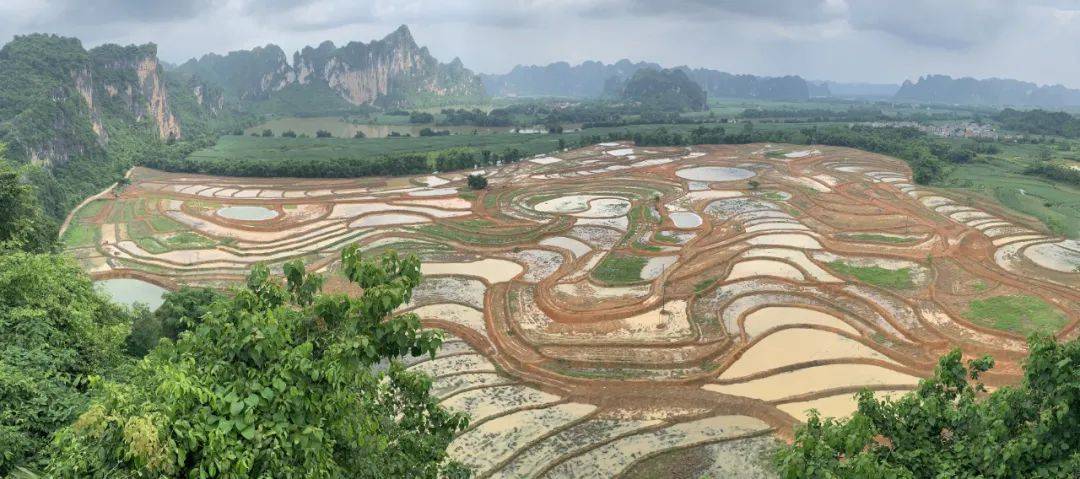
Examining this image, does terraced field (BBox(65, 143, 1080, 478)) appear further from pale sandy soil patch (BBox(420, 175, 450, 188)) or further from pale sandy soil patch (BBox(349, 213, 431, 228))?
→ pale sandy soil patch (BBox(420, 175, 450, 188))

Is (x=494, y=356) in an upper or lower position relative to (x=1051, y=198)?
lower

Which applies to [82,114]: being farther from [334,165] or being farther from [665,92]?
[665,92]

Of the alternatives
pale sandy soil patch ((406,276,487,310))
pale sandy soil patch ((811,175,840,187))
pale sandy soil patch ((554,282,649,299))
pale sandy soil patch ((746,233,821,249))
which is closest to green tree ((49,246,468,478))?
pale sandy soil patch ((406,276,487,310))

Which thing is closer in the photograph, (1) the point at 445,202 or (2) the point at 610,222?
(2) the point at 610,222

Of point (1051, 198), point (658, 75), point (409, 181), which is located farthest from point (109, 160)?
point (658, 75)

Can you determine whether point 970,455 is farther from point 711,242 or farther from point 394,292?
point 711,242

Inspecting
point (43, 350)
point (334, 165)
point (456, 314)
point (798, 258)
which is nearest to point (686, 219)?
point (798, 258)

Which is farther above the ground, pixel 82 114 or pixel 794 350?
pixel 82 114

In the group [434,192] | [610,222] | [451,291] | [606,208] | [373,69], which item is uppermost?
[373,69]
